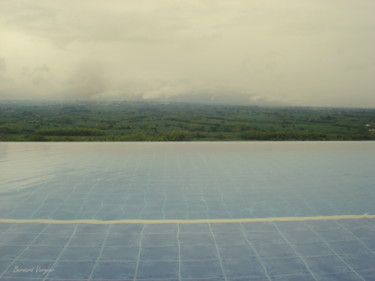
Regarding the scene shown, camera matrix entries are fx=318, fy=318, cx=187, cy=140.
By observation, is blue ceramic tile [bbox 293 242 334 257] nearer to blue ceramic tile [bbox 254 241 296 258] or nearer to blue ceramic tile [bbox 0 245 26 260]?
blue ceramic tile [bbox 254 241 296 258]

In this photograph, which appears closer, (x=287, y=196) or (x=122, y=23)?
(x=287, y=196)

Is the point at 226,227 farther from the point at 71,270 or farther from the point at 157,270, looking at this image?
the point at 71,270

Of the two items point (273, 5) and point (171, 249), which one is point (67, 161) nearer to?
point (171, 249)

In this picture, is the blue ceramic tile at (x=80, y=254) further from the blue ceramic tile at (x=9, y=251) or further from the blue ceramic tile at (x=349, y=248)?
the blue ceramic tile at (x=349, y=248)

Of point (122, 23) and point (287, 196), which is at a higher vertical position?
point (122, 23)

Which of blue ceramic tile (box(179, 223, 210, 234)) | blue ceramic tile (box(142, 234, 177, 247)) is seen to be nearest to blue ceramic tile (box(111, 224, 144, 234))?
blue ceramic tile (box(142, 234, 177, 247))

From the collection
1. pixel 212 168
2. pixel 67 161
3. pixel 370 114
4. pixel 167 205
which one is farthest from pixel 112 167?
pixel 370 114
